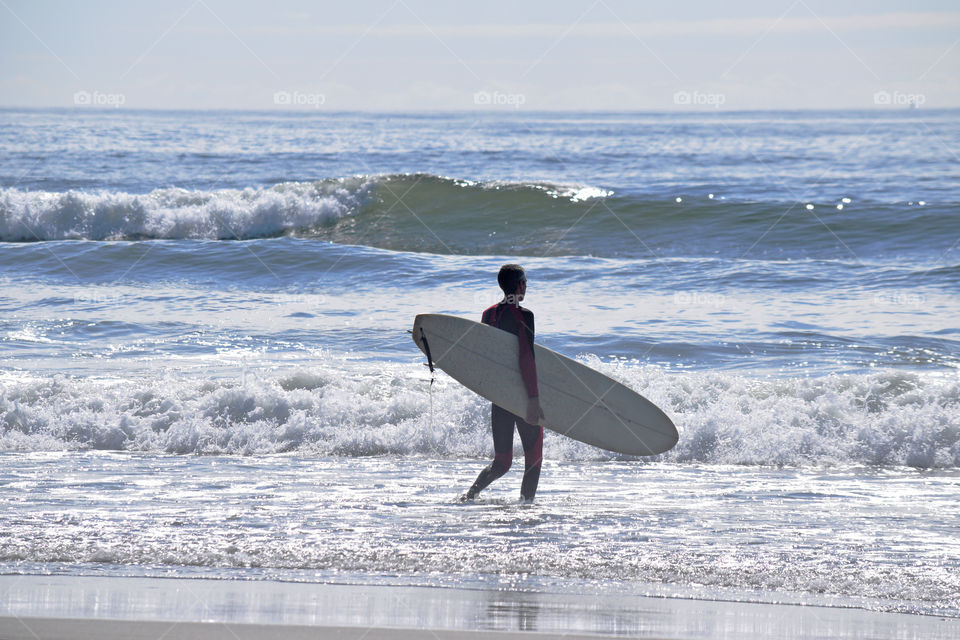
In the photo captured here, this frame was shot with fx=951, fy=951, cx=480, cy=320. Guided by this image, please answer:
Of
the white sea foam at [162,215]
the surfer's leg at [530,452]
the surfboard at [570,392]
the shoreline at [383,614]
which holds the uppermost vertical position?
the white sea foam at [162,215]

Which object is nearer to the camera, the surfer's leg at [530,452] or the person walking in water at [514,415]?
the person walking in water at [514,415]

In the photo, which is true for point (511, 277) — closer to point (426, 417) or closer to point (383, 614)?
point (383, 614)

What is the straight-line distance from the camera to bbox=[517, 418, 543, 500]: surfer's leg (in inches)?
225

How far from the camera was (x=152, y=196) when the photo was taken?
19.6m

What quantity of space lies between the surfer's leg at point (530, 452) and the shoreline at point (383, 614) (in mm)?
1589

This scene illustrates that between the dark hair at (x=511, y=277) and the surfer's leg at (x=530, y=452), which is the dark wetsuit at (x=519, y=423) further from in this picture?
the dark hair at (x=511, y=277)

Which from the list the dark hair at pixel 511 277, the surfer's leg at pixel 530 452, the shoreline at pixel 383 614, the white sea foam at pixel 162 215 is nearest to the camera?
the shoreline at pixel 383 614

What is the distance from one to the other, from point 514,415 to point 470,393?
279 cm

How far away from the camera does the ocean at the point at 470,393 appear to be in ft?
15.8

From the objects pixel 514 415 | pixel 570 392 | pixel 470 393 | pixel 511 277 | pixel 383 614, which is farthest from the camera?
pixel 470 393

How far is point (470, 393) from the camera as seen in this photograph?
8.46 metres

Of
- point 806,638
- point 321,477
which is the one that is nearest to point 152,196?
point 321,477

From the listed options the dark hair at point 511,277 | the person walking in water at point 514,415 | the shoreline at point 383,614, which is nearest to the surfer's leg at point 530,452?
the person walking in water at point 514,415

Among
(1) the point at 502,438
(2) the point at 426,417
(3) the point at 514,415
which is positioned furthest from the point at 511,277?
(2) the point at 426,417
